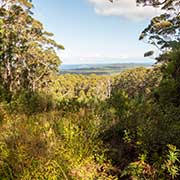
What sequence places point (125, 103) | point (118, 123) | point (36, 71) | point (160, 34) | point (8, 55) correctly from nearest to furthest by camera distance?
point (118, 123) → point (125, 103) → point (8, 55) → point (160, 34) → point (36, 71)

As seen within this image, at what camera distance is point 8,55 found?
22172mm

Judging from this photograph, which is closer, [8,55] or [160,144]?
[160,144]

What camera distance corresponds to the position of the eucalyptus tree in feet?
68.2

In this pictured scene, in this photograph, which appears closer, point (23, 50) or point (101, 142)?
point (101, 142)

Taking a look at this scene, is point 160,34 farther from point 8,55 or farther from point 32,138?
point 32,138

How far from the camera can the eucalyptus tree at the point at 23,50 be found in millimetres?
20797

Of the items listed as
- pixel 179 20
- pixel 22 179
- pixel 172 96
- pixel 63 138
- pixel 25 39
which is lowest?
pixel 22 179

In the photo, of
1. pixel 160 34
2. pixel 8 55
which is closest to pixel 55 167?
pixel 8 55

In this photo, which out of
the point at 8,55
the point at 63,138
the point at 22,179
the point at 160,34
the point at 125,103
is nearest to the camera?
the point at 22,179

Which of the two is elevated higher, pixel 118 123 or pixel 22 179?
pixel 118 123

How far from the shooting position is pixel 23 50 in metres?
23.4

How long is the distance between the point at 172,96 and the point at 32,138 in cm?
265

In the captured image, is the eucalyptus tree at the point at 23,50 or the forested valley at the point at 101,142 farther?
the eucalyptus tree at the point at 23,50

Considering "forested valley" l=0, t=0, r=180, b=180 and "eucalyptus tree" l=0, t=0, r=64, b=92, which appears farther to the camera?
"eucalyptus tree" l=0, t=0, r=64, b=92
